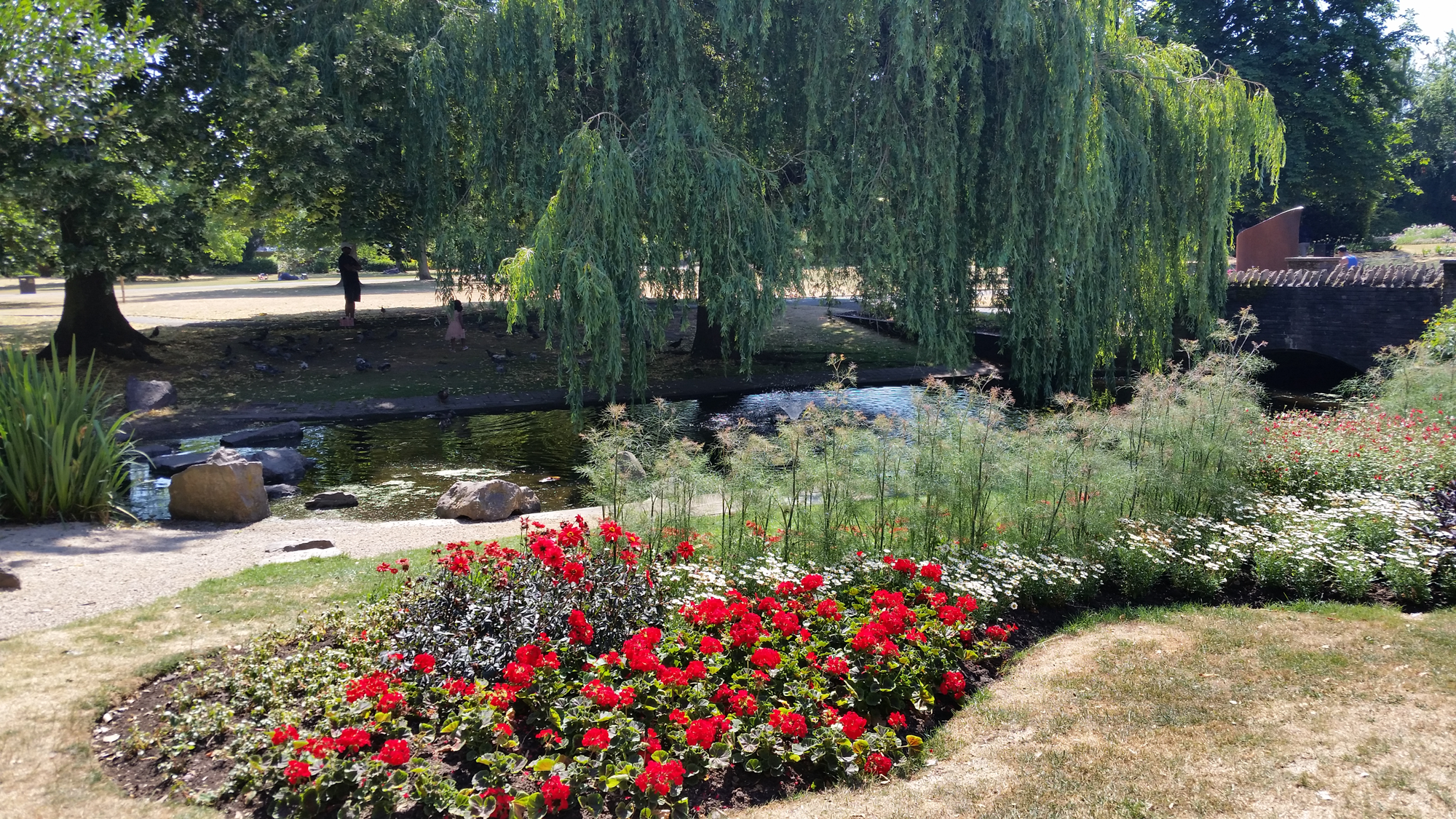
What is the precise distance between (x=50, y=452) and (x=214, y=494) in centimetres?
156

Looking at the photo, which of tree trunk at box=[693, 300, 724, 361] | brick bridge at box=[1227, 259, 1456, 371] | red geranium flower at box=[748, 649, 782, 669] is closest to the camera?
red geranium flower at box=[748, 649, 782, 669]

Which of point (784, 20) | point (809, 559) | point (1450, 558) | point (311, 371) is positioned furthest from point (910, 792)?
point (311, 371)

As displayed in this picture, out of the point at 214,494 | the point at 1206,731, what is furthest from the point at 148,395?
the point at 1206,731

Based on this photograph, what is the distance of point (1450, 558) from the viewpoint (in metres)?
6.64

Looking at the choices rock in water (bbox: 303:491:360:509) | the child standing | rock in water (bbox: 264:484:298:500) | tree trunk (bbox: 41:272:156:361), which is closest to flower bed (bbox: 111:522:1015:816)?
rock in water (bbox: 303:491:360:509)

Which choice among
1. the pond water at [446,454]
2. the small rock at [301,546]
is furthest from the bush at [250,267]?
the small rock at [301,546]

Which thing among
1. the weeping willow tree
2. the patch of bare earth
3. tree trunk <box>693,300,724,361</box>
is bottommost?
the patch of bare earth

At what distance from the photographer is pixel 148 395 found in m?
16.2

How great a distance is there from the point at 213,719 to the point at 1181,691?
5.31 metres

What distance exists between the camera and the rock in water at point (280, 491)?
457 inches

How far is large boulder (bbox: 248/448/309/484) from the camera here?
40.3ft

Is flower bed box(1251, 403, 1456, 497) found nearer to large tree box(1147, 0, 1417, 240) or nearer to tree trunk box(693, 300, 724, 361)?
tree trunk box(693, 300, 724, 361)

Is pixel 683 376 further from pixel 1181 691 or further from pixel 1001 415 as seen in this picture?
pixel 1181 691

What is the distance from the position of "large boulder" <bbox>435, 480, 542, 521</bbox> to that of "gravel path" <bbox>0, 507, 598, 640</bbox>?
0.27 m
